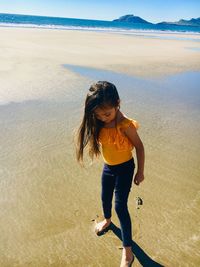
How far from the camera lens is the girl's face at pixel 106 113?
Answer: 2404mm

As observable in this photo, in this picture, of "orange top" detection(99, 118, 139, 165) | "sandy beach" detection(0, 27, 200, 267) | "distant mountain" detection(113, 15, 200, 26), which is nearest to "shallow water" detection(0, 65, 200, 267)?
"sandy beach" detection(0, 27, 200, 267)

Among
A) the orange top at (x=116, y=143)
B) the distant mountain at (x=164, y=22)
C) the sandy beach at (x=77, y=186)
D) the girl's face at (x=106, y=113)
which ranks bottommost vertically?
the distant mountain at (x=164, y=22)

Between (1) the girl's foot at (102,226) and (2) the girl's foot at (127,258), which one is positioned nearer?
(2) the girl's foot at (127,258)

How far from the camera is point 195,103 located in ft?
24.5

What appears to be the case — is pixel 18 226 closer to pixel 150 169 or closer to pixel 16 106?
pixel 150 169

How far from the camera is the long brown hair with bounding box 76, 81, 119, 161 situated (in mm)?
2361

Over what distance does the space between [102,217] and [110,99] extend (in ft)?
4.65

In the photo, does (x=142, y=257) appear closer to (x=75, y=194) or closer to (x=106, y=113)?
(x=75, y=194)

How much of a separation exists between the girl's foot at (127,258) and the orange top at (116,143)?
73cm

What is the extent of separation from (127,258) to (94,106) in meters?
1.28

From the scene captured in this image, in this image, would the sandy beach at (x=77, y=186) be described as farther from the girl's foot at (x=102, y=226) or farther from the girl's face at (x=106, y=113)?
the girl's face at (x=106, y=113)

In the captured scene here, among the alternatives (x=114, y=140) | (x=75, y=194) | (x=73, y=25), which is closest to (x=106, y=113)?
(x=114, y=140)

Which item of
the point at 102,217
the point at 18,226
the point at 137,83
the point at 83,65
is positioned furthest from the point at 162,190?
the point at 83,65

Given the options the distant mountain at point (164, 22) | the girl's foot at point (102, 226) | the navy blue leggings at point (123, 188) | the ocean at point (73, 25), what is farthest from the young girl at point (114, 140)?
the distant mountain at point (164, 22)
